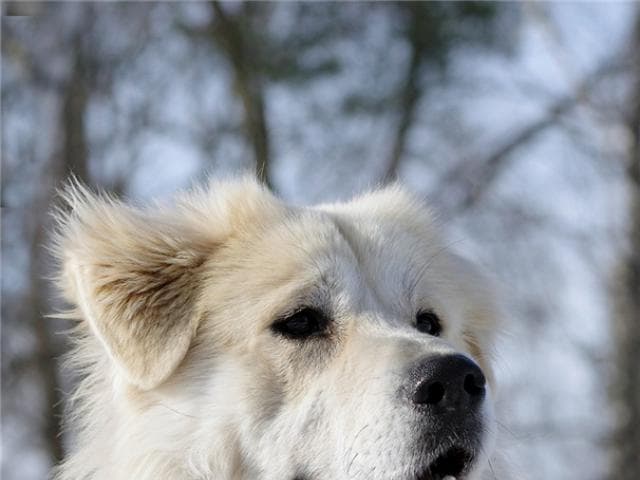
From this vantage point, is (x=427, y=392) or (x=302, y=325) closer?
(x=427, y=392)

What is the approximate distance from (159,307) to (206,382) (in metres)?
0.36

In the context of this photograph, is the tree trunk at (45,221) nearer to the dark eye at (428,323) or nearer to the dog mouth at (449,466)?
the dark eye at (428,323)

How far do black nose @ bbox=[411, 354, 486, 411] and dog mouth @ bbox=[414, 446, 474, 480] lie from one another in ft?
0.51

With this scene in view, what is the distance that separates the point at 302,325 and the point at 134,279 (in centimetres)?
68

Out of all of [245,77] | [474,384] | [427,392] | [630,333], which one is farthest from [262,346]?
[630,333]

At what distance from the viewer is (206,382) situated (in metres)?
3.98

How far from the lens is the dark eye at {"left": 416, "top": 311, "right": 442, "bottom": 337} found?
4304 millimetres

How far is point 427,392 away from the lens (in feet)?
11.6

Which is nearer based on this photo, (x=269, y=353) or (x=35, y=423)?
(x=269, y=353)

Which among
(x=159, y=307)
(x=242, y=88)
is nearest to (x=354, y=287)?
(x=159, y=307)

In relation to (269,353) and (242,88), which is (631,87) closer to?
(242,88)

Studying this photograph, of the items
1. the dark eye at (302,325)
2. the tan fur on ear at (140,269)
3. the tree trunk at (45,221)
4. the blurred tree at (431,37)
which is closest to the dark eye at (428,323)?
the dark eye at (302,325)

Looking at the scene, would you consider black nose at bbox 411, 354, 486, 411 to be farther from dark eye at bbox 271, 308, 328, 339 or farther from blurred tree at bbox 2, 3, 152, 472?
blurred tree at bbox 2, 3, 152, 472

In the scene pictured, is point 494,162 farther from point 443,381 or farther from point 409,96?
point 443,381
